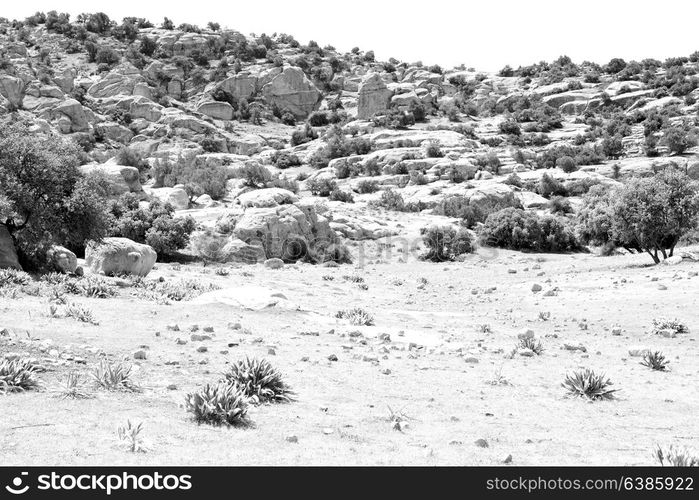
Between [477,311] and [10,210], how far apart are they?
634 inches

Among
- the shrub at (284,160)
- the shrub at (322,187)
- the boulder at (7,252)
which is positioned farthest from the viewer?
the shrub at (284,160)

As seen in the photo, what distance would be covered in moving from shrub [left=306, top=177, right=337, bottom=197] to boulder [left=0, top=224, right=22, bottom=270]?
131 feet

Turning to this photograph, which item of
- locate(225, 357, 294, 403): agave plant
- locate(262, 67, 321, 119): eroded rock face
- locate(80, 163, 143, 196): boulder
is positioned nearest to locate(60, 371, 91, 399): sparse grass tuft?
locate(225, 357, 294, 403): agave plant

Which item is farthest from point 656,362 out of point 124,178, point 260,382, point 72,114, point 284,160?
point 72,114

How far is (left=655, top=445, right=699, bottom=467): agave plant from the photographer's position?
5.09 meters

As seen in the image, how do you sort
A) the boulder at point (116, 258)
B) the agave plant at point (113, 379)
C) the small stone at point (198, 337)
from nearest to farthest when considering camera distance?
the agave plant at point (113, 379) < the small stone at point (198, 337) < the boulder at point (116, 258)

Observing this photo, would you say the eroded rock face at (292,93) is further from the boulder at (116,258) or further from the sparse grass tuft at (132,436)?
the sparse grass tuft at (132,436)

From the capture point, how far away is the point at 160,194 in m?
46.6

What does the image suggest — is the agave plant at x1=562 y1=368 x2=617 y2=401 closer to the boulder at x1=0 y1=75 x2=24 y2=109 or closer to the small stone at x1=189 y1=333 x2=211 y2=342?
the small stone at x1=189 y1=333 x2=211 y2=342

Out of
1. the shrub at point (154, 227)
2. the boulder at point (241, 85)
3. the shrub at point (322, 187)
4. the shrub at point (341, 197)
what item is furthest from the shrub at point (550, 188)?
the boulder at point (241, 85)

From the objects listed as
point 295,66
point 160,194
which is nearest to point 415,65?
point 295,66

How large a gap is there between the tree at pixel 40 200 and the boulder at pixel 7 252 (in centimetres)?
16

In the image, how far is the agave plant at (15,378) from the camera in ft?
22.2

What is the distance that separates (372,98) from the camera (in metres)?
85.9
